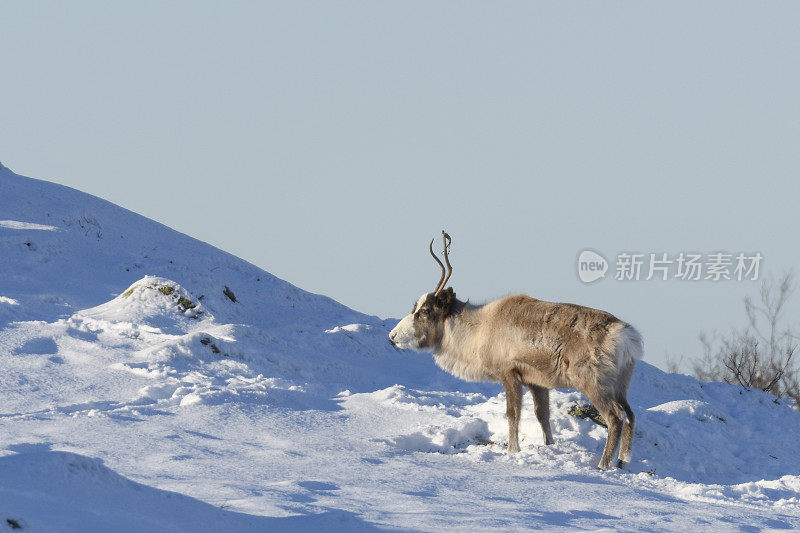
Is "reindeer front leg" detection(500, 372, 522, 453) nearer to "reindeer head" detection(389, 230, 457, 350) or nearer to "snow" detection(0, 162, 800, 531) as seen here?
"snow" detection(0, 162, 800, 531)

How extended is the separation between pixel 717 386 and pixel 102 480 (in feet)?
46.6

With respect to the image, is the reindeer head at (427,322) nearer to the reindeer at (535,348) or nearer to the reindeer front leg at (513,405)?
the reindeer at (535,348)

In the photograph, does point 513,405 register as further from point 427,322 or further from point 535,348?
point 427,322

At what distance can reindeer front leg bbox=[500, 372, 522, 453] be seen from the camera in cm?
954

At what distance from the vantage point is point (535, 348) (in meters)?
9.59

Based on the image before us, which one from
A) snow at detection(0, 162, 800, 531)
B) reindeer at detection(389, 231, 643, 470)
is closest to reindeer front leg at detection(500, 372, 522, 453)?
reindeer at detection(389, 231, 643, 470)

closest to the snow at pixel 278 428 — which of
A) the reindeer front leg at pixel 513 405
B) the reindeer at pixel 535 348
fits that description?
the reindeer front leg at pixel 513 405

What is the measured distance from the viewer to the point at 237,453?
8.62 meters

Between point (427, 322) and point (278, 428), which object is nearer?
point (278, 428)

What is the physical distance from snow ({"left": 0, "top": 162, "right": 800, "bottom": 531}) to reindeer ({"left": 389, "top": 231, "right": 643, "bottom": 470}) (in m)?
0.57

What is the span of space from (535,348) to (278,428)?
3112mm

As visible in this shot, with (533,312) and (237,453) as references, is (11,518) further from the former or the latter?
(533,312)

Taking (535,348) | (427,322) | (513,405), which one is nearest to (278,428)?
(427,322)

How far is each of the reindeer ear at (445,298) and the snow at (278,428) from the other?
1.45 m
